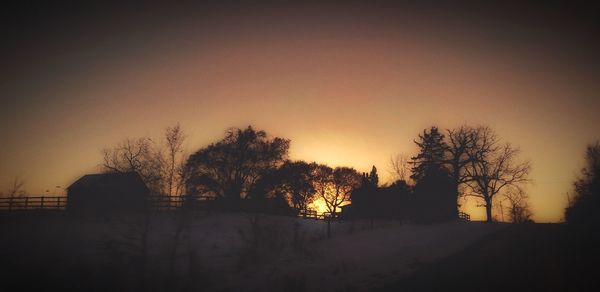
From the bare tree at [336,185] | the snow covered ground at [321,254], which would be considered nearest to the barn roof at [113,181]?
the snow covered ground at [321,254]

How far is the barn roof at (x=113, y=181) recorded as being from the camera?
4062cm

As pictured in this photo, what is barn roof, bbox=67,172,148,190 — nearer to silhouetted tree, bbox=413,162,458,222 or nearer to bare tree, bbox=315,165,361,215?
silhouetted tree, bbox=413,162,458,222

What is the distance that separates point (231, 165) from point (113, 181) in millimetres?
15146

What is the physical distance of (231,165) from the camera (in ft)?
160

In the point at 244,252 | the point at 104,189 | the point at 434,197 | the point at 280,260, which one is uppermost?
the point at 104,189

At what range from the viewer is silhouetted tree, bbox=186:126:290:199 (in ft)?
156

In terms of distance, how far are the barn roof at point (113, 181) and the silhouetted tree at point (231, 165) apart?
745 centimetres

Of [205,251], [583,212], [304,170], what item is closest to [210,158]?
[304,170]

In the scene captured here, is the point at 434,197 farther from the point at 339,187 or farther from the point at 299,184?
the point at 339,187

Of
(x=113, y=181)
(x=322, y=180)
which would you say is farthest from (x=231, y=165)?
(x=322, y=180)

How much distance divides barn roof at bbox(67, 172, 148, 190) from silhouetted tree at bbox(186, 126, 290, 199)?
7446 millimetres

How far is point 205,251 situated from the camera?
22.2 m

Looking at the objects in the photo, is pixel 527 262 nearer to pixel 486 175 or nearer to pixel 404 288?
pixel 404 288

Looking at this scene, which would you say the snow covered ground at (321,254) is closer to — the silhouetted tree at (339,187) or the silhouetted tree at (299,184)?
the silhouetted tree at (299,184)
